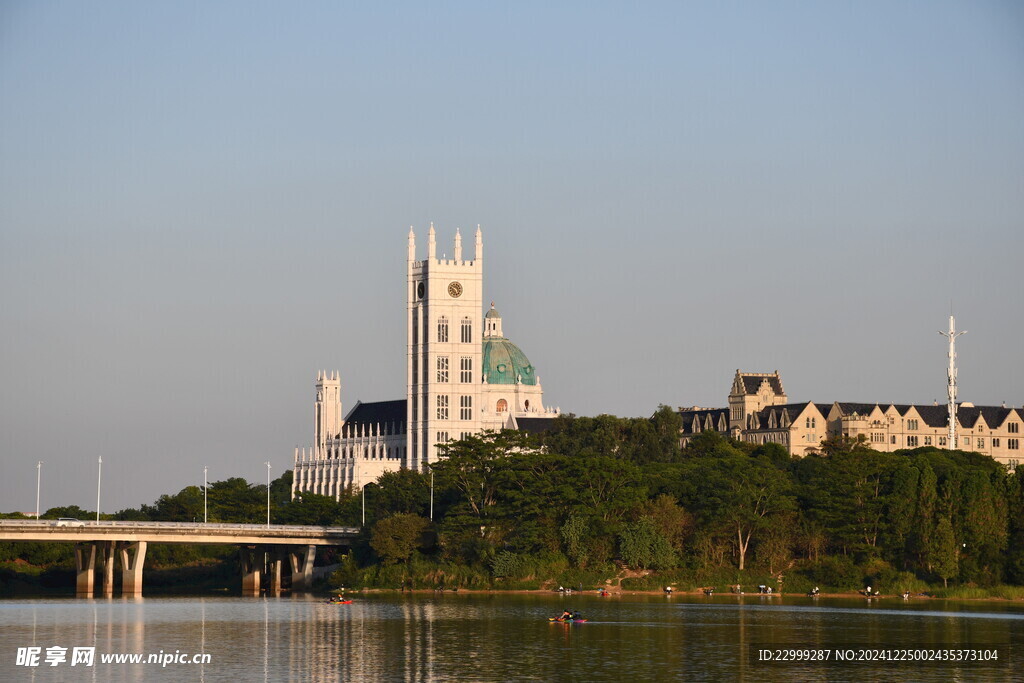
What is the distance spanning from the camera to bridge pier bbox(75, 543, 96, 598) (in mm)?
158250

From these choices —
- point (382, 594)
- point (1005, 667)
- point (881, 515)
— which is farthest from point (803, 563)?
point (1005, 667)

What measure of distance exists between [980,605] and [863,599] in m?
10.8

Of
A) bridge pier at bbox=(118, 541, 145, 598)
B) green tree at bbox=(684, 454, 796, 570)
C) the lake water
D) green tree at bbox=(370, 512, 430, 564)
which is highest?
green tree at bbox=(684, 454, 796, 570)

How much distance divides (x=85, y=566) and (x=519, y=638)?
3170 inches

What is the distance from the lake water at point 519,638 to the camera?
247 feet

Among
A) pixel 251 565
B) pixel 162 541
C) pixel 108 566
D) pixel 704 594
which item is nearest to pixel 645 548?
pixel 704 594

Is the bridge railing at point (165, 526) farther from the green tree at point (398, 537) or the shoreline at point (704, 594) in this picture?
the shoreline at point (704, 594)

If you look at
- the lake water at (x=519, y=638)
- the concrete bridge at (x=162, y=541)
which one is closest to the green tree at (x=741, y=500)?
the lake water at (x=519, y=638)

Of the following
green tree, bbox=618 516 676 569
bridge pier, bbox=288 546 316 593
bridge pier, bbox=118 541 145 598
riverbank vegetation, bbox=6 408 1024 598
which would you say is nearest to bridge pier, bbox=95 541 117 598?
bridge pier, bbox=118 541 145 598

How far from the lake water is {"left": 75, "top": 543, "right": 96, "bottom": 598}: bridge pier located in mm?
30804

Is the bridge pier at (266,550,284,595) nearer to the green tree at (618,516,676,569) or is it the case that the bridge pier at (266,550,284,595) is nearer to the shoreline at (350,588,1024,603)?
the shoreline at (350,588,1024,603)

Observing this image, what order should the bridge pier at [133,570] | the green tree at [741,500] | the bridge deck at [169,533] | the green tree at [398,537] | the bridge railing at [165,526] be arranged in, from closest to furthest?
the green tree at [741,500] → the green tree at [398,537] → the bridge deck at [169,533] → the bridge railing at [165,526] → the bridge pier at [133,570]

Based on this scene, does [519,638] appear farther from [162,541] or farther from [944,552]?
[162,541]

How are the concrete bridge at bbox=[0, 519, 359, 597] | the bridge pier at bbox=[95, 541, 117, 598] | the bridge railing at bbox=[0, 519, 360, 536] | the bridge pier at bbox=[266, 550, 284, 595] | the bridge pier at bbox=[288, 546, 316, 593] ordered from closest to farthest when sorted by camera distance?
the bridge railing at bbox=[0, 519, 360, 536] < the concrete bridge at bbox=[0, 519, 359, 597] < the bridge pier at bbox=[95, 541, 117, 598] < the bridge pier at bbox=[288, 546, 316, 593] < the bridge pier at bbox=[266, 550, 284, 595]
